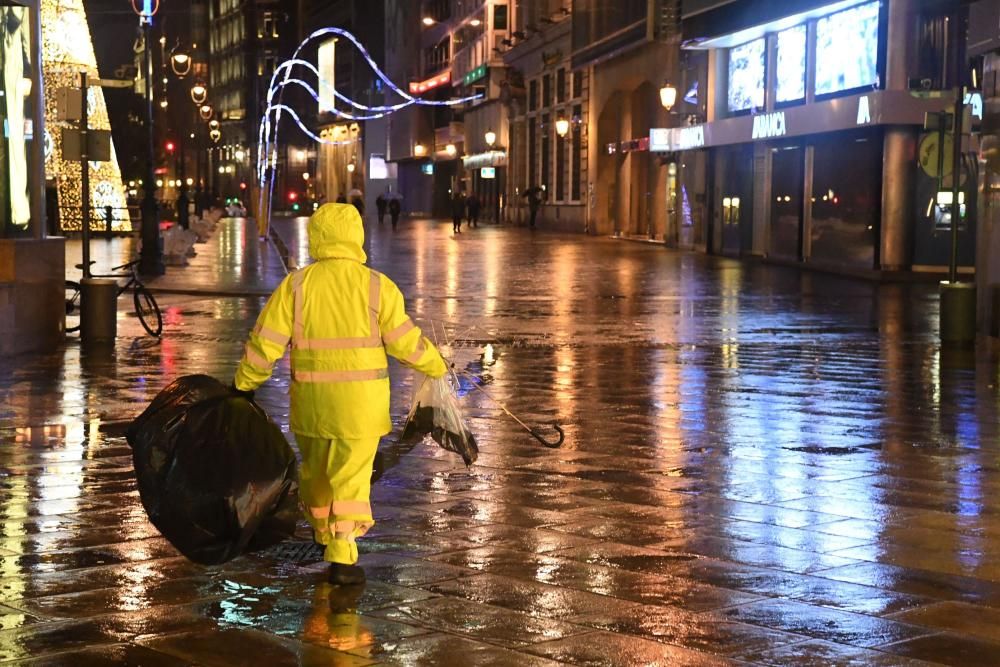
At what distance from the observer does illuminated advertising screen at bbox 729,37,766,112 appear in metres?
39.1

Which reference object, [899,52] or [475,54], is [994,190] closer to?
[899,52]

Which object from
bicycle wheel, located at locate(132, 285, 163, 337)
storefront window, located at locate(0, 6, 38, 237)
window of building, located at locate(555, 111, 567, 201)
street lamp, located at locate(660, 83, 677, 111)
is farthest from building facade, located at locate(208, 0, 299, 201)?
storefront window, located at locate(0, 6, 38, 237)

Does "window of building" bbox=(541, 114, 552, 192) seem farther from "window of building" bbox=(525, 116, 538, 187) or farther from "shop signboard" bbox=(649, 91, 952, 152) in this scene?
"shop signboard" bbox=(649, 91, 952, 152)

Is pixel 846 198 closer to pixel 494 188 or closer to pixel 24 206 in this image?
pixel 24 206

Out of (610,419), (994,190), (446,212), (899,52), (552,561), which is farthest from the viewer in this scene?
(446,212)

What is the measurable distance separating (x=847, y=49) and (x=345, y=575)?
28245 mm

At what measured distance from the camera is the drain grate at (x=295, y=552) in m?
7.14

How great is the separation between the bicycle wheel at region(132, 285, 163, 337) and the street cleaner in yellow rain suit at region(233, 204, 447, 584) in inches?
496

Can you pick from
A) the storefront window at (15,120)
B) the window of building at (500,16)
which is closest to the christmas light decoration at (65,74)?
the window of building at (500,16)

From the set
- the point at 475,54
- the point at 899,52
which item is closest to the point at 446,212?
the point at 475,54

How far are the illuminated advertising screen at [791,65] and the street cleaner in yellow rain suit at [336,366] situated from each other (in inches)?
1193

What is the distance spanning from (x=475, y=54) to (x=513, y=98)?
1048 cm

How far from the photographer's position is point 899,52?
3064 centimetres

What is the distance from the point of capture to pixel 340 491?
6559 mm
